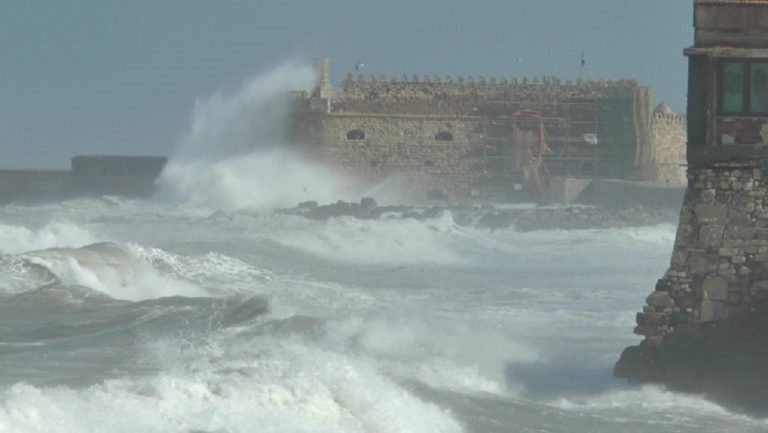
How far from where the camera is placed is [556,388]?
15.5m

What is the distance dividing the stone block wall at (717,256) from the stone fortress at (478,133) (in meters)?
34.1

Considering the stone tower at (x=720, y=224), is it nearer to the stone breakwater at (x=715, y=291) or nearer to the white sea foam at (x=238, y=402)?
the stone breakwater at (x=715, y=291)

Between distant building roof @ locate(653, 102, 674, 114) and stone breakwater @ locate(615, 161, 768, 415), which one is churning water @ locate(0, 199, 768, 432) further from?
distant building roof @ locate(653, 102, 674, 114)

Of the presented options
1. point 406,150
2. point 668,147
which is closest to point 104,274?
point 406,150

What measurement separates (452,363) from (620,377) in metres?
1.84

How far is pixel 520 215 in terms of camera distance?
44.2 metres

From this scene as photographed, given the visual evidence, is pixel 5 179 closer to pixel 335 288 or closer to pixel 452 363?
pixel 335 288

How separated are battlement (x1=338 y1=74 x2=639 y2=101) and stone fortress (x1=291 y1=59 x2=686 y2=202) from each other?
0.03m

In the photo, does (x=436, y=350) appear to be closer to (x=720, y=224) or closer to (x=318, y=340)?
(x=318, y=340)

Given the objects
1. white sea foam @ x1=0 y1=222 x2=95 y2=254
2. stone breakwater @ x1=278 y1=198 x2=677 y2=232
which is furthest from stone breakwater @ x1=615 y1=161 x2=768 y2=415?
stone breakwater @ x1=278 y1=198 x2=677 y2=232

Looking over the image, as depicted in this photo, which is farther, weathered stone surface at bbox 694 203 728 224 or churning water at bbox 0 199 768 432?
weathered stone surface at bbox 694 203 728 224

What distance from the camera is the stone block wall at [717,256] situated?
1458 centimetres

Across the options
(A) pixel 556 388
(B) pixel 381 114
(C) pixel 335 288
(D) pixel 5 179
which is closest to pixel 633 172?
(B) pixel 381 114

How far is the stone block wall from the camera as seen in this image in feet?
47.8
